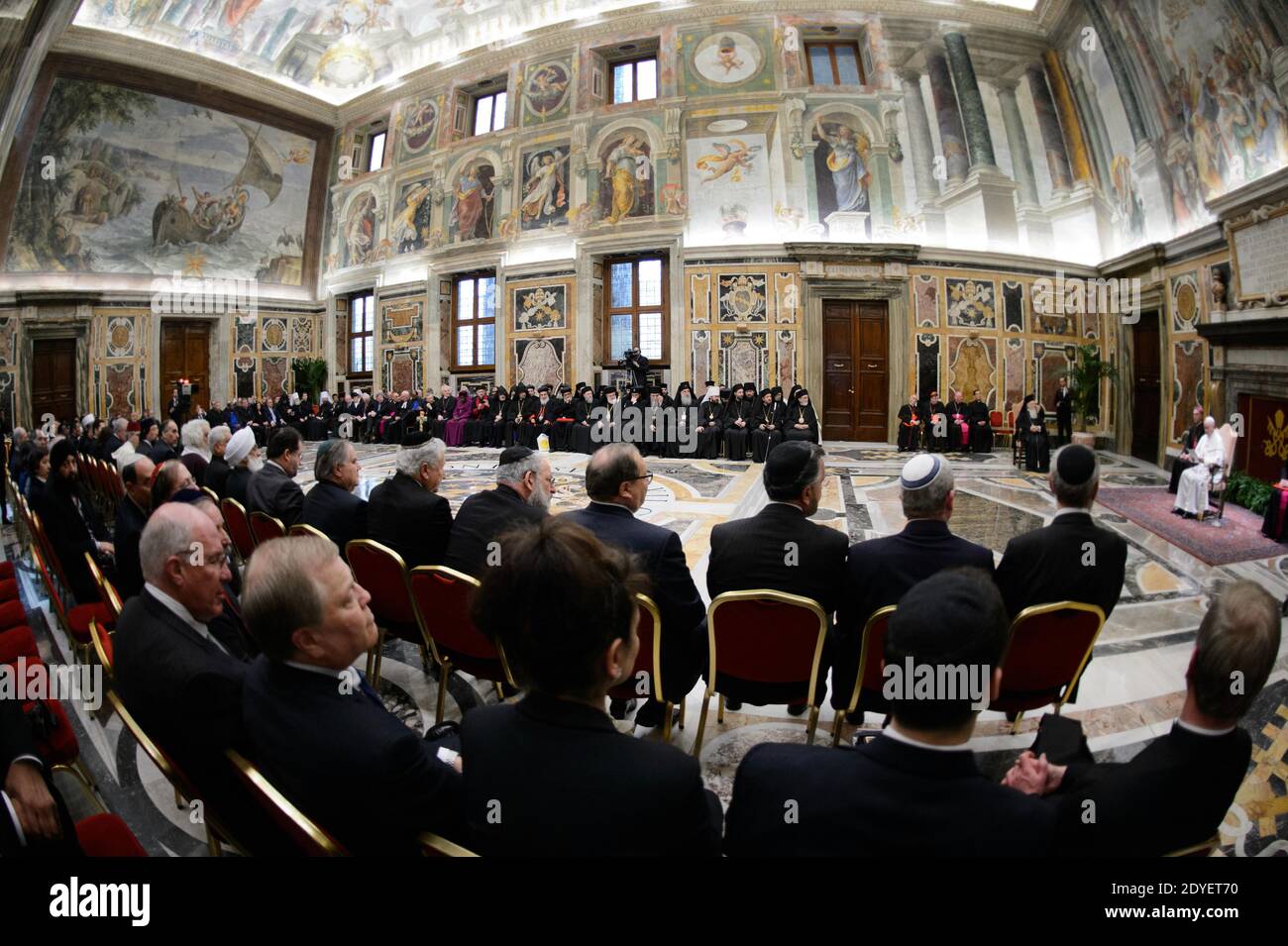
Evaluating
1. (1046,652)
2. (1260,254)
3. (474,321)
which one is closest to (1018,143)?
(1260,254)

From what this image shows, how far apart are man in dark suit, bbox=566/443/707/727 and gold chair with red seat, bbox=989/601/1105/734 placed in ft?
3.65

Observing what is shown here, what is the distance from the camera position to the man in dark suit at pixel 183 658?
60.2 inches

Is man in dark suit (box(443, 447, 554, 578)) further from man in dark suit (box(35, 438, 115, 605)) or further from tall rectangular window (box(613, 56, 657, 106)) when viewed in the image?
tall rectangular window (box(613, 56, 657, 106))

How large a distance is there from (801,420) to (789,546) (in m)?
10.0

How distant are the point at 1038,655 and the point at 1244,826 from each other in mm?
809

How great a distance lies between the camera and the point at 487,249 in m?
16.5

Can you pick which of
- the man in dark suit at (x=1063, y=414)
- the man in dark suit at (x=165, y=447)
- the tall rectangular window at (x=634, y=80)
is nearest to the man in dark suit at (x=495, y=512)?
the man in dark suit at (x=165, y=447)

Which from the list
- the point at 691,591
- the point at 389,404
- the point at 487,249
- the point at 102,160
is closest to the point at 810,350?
the point at 487,249

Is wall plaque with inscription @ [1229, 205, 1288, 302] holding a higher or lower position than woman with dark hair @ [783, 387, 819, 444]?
higher

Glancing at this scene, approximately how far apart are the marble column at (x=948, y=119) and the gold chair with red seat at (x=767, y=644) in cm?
1486

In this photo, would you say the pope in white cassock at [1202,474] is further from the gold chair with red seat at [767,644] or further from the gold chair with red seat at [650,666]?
the gold chair with red seat at [650,666]

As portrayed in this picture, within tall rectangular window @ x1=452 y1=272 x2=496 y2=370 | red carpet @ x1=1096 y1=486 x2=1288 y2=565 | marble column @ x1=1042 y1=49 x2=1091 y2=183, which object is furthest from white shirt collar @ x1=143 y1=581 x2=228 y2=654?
marble column @ x1=1042 y1=49 x2=1091 y2=183

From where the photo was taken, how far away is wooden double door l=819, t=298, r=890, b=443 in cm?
1454

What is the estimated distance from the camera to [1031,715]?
3102 mm
